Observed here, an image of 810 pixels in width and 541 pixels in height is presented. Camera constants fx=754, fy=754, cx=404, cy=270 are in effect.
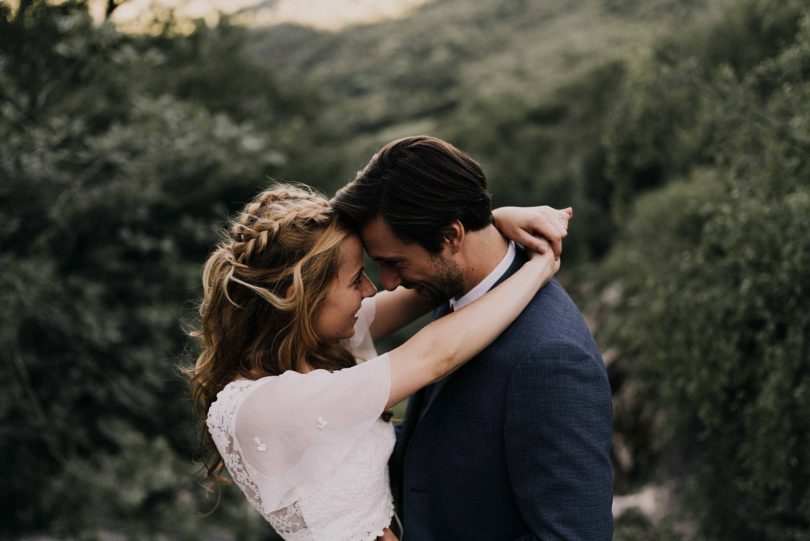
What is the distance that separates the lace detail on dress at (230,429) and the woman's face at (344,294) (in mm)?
296

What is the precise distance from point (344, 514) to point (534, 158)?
20211 millimetres

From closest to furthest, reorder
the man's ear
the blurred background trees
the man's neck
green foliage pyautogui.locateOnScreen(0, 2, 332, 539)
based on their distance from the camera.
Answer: the man's ear, the man's neck, the blurred background trees, green foliage pyautogui.locateOnScreen(0, 2, 332, 539)

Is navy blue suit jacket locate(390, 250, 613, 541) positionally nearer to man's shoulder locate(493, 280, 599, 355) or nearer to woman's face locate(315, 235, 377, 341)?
man's shoulder locate(493, 280, 599, 355)

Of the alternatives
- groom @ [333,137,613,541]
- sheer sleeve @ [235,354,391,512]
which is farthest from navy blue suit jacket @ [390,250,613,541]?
sheer sleeve @ [235,354,391,512]

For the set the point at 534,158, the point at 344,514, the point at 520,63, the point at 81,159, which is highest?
the point at 344,514

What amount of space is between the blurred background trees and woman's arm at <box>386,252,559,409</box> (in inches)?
44.7

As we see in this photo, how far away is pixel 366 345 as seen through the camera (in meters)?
2.79

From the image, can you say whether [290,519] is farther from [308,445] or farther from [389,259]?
Answer: [389,259]

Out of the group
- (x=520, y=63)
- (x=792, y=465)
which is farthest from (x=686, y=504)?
(x=520, y=63)

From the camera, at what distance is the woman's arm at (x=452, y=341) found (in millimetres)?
2055

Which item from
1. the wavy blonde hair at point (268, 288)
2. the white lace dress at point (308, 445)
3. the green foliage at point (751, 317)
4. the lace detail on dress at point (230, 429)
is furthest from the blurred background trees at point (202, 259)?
the white lace dress at point (308, 445)

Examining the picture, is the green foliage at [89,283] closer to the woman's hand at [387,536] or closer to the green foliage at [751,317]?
the woman's hand at [387,536]

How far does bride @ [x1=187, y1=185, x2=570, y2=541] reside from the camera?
6.71 feet

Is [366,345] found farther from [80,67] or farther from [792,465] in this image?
[80,67]
